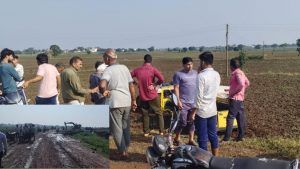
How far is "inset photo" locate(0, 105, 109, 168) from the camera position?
6703 millimetres

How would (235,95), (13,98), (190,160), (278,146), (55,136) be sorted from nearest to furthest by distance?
1. (190,160)
2. (55,136)
3. (13,98)
4. (278,146)
5. (235,95)

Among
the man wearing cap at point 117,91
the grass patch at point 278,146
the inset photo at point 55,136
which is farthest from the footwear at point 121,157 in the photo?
the grass patch at point 278,146

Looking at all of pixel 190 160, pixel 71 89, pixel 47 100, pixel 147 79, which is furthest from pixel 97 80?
pixel 190 160

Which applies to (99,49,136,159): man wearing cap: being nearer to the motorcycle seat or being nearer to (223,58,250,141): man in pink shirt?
(223,58,250,141): man in pink shirt

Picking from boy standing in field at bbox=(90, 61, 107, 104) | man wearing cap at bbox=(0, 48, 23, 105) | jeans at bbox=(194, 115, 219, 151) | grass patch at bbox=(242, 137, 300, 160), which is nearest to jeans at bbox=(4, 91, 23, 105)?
man wearing cap at bbox=(0, 48, 23, 105)

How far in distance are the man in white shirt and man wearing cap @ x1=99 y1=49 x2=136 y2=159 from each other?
1.15 meters

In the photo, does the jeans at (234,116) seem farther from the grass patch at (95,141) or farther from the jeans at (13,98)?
the jeans at (13,98)

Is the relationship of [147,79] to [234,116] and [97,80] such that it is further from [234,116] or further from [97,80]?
[234,116]

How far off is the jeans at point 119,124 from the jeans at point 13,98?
1433mm

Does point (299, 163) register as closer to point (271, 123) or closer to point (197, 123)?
point (197, 123)

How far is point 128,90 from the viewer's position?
7703 millimetres

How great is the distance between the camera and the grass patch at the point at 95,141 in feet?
22.0

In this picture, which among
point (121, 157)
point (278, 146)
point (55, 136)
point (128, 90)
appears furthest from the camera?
point (278, 146)

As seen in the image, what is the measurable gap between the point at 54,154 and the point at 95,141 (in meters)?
0.58
